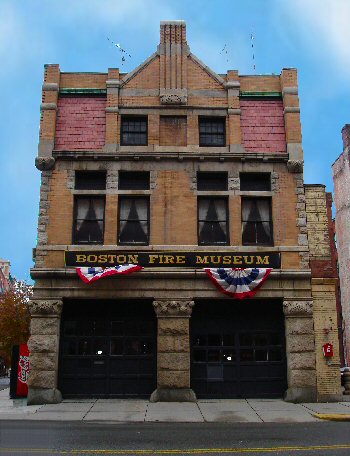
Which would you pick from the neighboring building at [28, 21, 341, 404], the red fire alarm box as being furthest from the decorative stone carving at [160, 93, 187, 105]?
the red fire alarm box

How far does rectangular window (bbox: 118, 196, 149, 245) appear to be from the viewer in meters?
18.5

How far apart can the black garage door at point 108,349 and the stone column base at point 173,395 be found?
80cm

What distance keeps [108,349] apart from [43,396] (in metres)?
2.74

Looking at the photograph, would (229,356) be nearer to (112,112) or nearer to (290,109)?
(290,109)

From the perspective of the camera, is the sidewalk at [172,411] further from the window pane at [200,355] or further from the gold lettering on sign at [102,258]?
the gold lettering on sign at [102,258]

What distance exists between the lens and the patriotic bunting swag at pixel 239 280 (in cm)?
1741

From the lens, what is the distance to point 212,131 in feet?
65.5

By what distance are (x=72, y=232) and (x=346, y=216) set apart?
3033cm

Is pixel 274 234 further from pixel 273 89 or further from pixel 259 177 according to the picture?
pixel 273 89

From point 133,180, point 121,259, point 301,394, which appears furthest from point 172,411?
point 133,180

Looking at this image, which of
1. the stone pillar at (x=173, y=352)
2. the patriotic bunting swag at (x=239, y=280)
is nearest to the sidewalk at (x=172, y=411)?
the stone pillar at (x=173, y=352)

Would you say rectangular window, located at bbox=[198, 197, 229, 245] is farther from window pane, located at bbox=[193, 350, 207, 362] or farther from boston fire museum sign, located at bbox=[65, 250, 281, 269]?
window pane, located at bbox=[193, 350, 207, 362]

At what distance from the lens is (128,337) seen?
59.5ft

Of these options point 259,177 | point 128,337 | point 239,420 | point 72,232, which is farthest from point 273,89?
point 239,420
